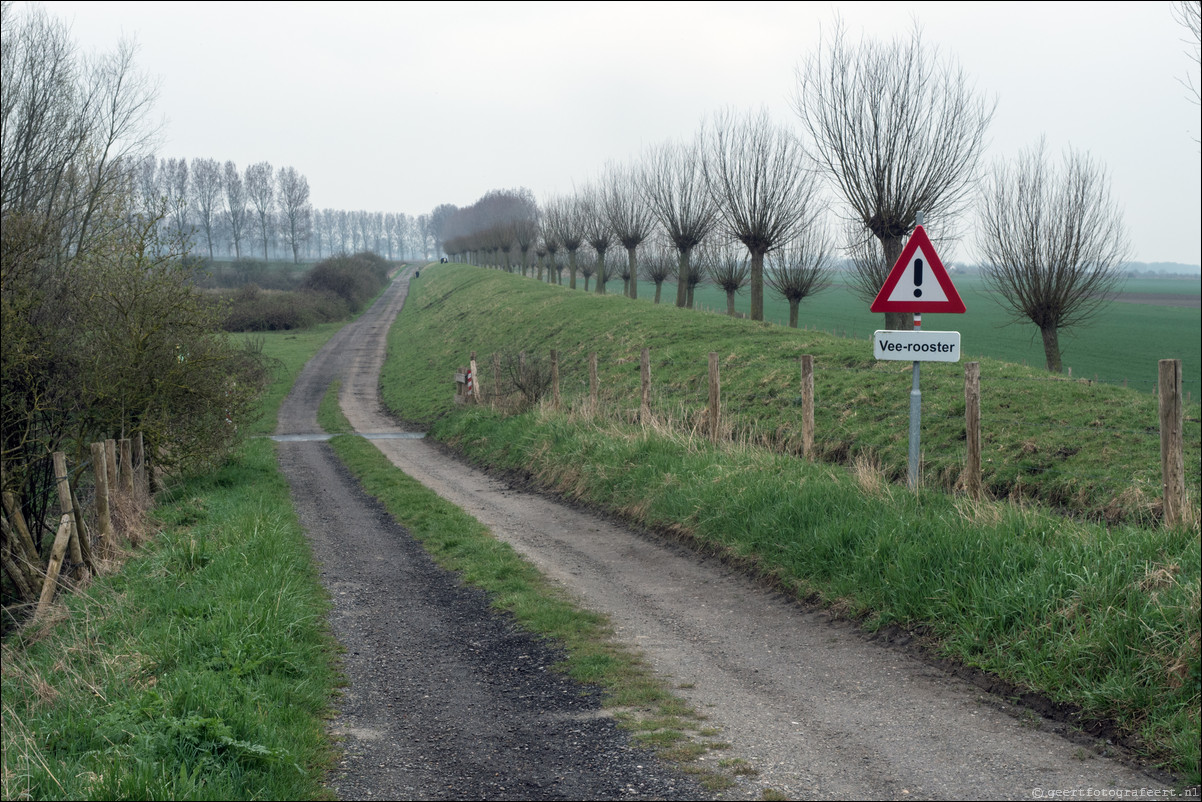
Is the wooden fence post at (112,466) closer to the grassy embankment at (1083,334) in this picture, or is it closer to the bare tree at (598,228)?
the grassy embankment at (1083,334)

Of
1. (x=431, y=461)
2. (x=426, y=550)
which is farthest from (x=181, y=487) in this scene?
(x=426, y=550)

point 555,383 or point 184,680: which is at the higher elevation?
point 555,383

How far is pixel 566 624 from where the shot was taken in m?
7.17

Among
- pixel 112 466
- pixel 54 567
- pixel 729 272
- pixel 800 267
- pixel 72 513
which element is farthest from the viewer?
pixel 729 272

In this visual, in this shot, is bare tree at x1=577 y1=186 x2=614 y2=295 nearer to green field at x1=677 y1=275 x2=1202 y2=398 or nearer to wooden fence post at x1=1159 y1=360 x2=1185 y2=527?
green field at x1=677 y1=275 x2=1202 y2=398

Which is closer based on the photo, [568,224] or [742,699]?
[742,699]

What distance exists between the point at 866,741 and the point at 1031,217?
26718mm

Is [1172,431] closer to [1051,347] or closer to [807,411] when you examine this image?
[807,411]

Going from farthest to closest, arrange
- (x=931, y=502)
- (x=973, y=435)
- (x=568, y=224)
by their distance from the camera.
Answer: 1. (x=568, y=224)
2. (x=973, y=435)
3. (x=931, y=502)

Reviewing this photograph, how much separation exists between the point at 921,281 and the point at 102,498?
11.1 m

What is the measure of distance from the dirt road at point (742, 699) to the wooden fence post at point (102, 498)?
378 centimetres

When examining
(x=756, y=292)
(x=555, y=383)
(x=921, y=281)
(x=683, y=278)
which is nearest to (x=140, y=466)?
(x=555, y=383)

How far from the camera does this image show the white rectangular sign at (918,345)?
27.0ft

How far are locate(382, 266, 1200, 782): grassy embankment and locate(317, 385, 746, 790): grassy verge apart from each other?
1.99 m
